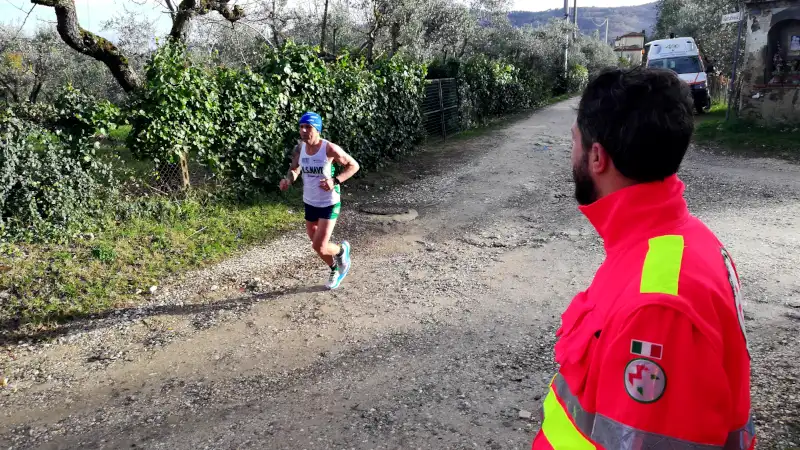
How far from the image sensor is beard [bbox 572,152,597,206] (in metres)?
1.45

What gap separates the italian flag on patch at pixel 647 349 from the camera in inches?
44.0

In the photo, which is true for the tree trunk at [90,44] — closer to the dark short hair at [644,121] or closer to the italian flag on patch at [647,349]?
the dark short hair at [644,121]

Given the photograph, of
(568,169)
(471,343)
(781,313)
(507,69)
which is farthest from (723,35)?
(471,343)

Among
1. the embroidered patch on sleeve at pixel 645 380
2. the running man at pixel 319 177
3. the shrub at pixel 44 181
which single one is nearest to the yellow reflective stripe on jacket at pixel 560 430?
the embroidered patch on sleeve at pixel 645 380

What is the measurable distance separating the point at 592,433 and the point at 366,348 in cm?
376

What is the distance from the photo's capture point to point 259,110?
908cm

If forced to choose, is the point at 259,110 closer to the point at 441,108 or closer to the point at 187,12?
the point at 187,12

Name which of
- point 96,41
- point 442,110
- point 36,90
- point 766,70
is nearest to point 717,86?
point 766,70

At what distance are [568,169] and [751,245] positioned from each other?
5.25 metres

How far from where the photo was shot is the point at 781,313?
5.22 meters

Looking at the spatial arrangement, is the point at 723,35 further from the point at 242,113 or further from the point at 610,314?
the point at 610,314

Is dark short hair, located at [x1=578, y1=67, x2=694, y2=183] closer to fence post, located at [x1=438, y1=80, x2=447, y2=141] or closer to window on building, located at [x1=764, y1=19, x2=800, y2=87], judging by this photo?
fence post, located at [x1=438, y1=80, x2=447, y2=141]

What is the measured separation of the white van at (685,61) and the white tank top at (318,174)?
54.4ft

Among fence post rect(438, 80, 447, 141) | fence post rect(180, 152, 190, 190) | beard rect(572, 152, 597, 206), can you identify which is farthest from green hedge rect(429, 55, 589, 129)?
beard rect(572, 152, 597, 206)
